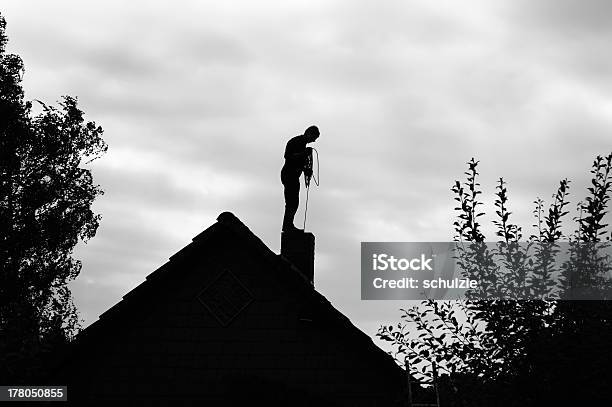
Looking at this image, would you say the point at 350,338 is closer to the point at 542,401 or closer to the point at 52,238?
the point at 542,401

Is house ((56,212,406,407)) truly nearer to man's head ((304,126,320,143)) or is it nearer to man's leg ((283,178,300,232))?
man's leg ((283,178,300,232))

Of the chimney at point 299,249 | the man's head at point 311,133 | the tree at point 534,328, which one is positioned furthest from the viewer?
the man's head at point 311,133

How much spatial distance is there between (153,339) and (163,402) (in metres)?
1.24

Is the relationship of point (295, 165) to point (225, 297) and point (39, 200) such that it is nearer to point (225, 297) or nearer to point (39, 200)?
point (225, 297)

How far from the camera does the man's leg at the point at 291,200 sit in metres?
19.8

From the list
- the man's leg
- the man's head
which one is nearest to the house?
the man's leg

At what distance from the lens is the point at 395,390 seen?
15.3m

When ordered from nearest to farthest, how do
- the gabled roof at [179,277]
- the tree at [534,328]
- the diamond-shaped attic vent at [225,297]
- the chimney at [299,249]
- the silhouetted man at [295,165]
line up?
the tree at [534,328] < the gabled roof at [179,277] < the diamond-shaped attic vent at [225,297] < the chimney at [299,249] < the silhouetted man at [295,165]

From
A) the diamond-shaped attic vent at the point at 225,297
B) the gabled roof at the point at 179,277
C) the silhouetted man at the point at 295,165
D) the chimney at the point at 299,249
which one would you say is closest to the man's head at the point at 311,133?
the silhouetted man at the point at 295,165

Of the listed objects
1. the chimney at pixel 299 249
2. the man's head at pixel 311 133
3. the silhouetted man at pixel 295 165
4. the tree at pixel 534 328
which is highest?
the man's head at pixel 311 133

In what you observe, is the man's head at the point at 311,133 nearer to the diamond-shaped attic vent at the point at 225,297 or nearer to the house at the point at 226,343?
the house at the point at 226,343

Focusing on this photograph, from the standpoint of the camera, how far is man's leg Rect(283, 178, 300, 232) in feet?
65.1

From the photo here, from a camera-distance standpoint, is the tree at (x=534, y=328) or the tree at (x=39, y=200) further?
the tree at (x=39, y=200)

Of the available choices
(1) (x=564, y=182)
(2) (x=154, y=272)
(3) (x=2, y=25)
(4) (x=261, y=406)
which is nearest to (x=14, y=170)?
(3) (x=2, y=25)
